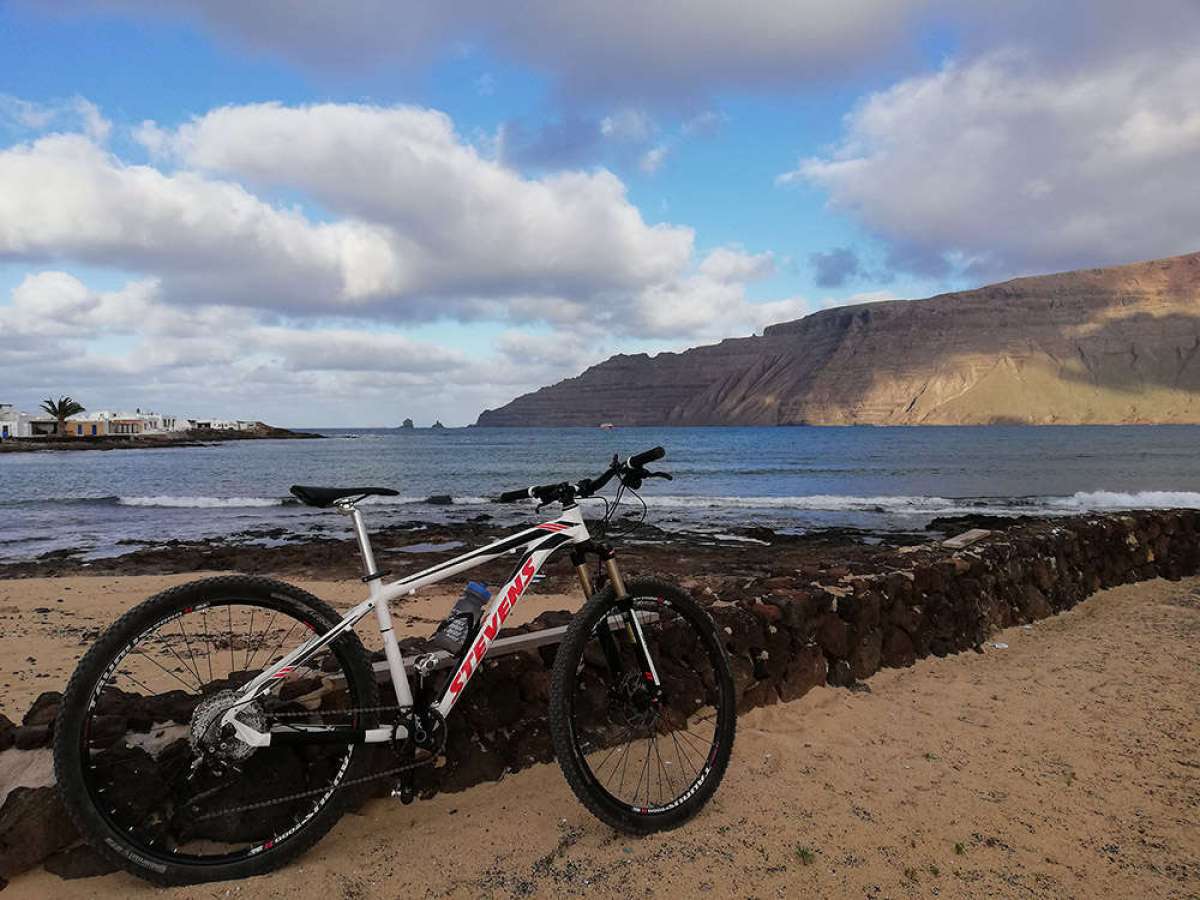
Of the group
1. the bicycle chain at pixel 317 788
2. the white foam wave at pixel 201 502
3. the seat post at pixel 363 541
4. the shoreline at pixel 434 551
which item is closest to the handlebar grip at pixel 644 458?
the seat post at pixel 363 541

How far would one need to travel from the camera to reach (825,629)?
557cm

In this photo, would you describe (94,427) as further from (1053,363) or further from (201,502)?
(1053,363)

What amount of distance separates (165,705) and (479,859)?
5.18 feet

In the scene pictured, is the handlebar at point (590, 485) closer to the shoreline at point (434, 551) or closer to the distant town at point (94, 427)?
the shoreline at point (434, 551)

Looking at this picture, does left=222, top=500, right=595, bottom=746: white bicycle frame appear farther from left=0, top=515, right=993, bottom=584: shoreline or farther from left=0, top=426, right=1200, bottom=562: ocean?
left=0, top=426, right=1200, bottom=562: ocean

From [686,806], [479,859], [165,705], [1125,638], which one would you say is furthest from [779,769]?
[1125,638]

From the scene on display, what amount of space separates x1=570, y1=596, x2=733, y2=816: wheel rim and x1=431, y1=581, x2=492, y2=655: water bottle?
1.69 ft

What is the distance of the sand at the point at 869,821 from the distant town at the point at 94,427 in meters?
108

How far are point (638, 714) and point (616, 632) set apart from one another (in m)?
0.45

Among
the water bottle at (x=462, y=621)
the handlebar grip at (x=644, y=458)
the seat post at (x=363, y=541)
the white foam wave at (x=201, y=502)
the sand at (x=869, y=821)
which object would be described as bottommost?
the white foam wave at (x=201, y=502)

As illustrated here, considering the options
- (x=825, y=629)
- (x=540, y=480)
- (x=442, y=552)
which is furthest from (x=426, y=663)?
(x=540, y=480)

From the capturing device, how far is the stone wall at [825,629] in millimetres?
2957

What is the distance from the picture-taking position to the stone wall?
9.70ft

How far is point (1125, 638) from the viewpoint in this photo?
23.0ft
